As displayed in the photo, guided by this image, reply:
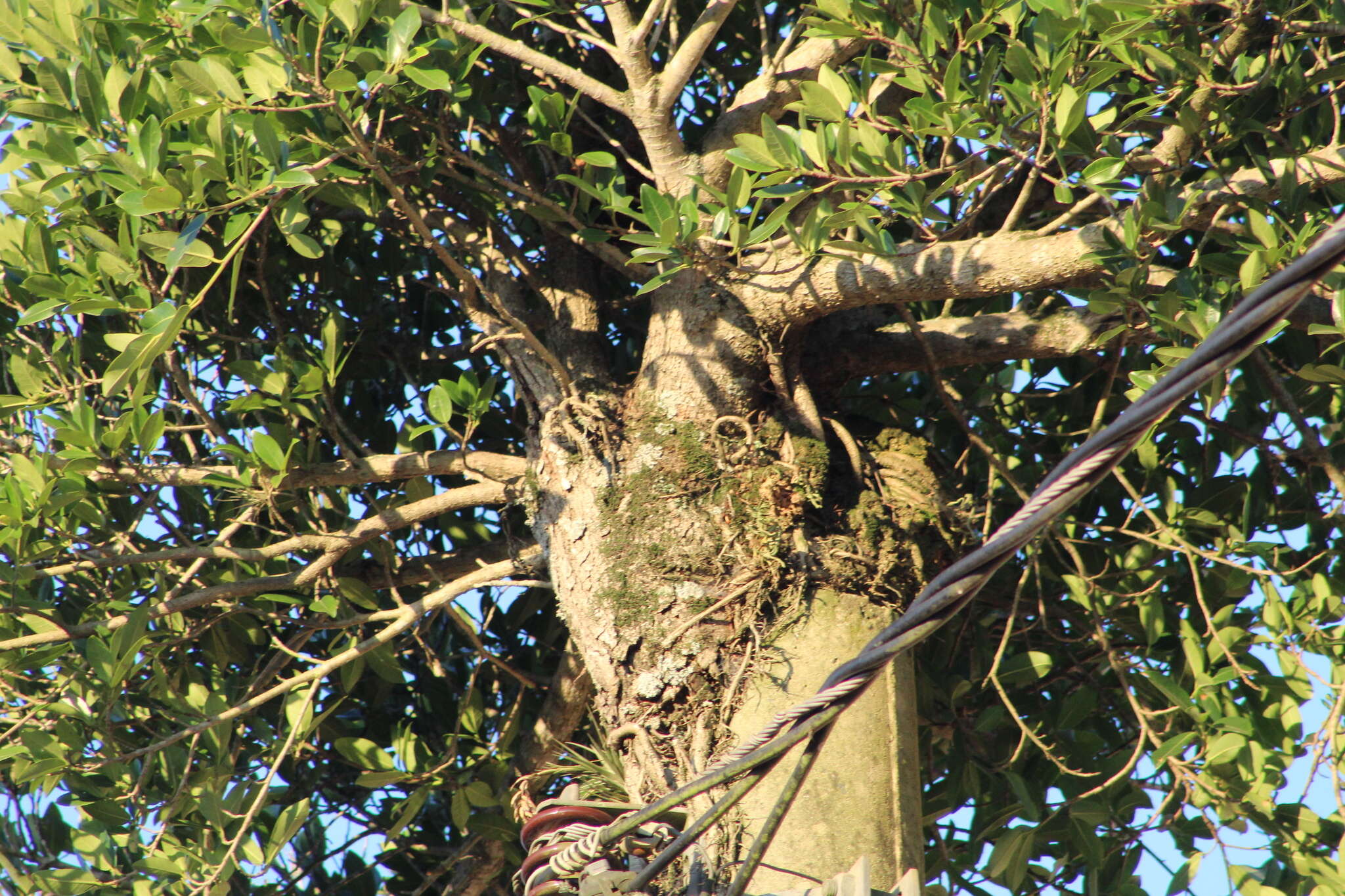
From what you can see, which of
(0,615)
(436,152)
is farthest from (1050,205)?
(0,615)

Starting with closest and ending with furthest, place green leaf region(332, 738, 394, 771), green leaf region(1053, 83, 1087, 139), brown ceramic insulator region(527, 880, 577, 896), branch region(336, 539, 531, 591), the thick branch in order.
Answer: brown ceramic insulator region(527, 880, 577, 896) < green leaf region(1053, 83, 1087, 139) < the thick branch < green leaf region(332, 738, 394, 771) < branch region(336, 539, 531, 591)

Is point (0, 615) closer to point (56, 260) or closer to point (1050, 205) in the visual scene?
point (56, 260)

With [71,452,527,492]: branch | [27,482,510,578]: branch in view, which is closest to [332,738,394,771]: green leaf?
[27,482,510,578]: branch

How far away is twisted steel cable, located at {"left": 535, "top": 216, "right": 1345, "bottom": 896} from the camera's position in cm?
Answer: 118

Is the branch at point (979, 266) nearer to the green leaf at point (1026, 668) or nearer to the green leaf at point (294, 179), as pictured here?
the green leaf at point (294, 179)

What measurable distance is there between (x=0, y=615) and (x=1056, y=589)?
2.77 meters

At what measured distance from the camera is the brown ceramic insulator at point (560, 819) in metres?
2.15

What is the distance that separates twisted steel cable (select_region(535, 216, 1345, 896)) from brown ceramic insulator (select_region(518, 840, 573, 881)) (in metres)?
0.12

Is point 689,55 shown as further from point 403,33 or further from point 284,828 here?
point 284,828

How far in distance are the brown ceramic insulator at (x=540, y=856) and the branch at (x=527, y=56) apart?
1.53m

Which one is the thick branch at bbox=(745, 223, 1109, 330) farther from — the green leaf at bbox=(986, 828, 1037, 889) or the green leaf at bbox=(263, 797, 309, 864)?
the green leaf at bbox=(263, 797, 309, 864)

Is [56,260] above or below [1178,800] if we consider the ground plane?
above

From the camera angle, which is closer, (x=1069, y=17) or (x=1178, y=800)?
(x=1069, y=17)

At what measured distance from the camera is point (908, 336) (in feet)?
9.37
